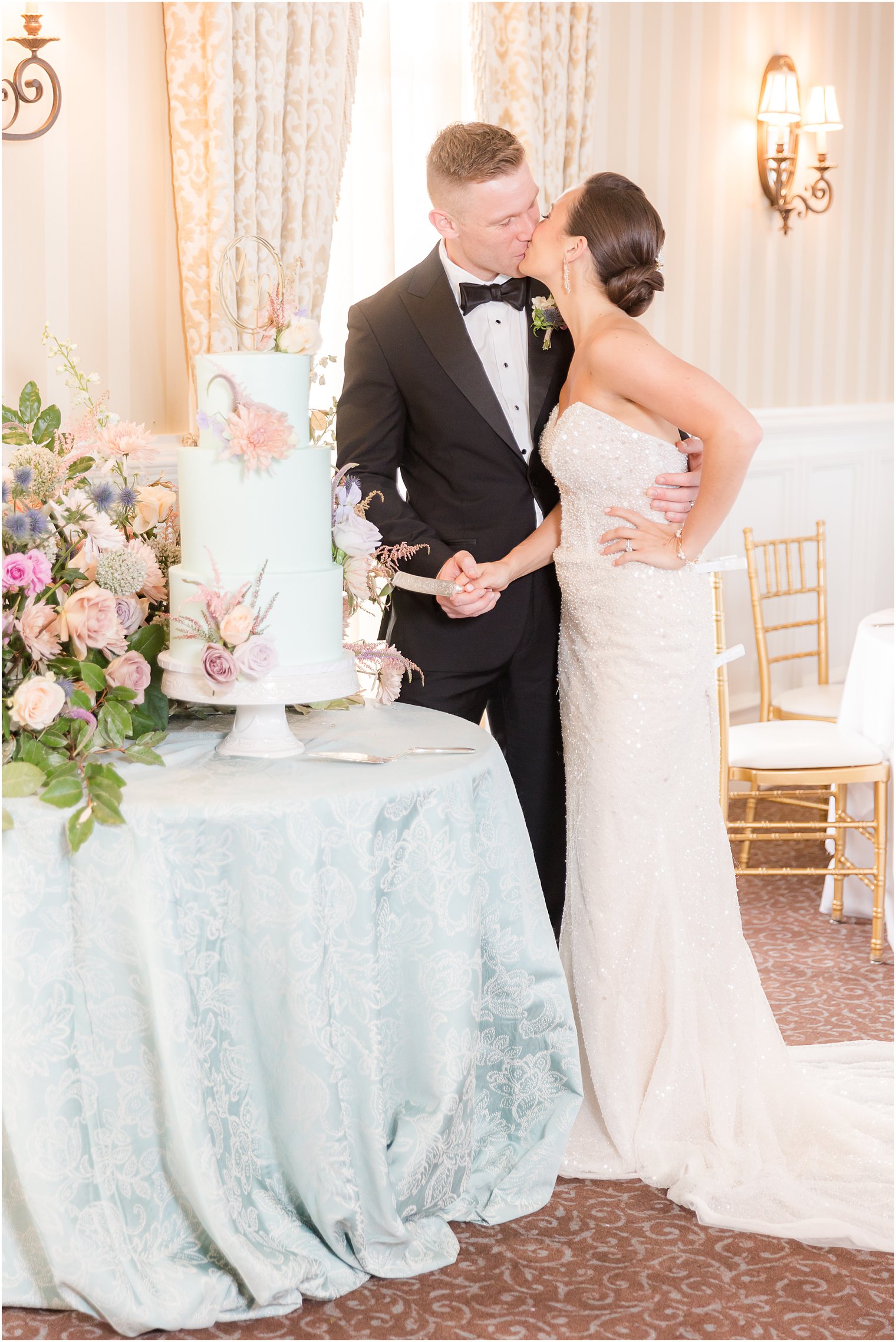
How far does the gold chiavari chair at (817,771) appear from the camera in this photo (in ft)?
12.7

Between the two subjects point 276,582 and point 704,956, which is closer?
point 276,582

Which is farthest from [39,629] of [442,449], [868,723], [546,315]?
[868,723]

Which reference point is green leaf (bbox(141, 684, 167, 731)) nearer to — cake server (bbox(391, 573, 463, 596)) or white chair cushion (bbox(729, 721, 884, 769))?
cake server (bbox(391, 573, 463, 596))

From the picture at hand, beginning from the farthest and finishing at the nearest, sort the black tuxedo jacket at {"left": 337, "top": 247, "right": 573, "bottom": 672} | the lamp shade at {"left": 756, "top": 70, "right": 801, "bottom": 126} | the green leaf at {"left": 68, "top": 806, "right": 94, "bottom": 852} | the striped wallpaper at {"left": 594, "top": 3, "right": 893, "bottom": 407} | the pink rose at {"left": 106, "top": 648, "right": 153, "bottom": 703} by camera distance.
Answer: the lamp shade at {"left": 756, "top": 70, "right": 801, "bottom": 126}, the striped wallpaper at {"left": 594, "top": 3, "right": 893, "bottom": 407}, the black tuxedo jacket at {"left": 337, "top": 247, "right": 573, "bottom": 672}, the pink rose at {"left": 106, "top": 648, "right": 153, "bottom": 703}, the green leaf at {"left": 68, "top": 806, "right": 94, "bottom": 852}

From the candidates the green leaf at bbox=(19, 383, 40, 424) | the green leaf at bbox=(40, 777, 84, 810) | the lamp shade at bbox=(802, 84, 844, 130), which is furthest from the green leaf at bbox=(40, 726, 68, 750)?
the lamp shade at bbox=(802, 84, 844, 130)

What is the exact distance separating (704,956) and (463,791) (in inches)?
31.4

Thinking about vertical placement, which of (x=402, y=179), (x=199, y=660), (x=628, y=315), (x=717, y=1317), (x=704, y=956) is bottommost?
(x=717, y=1317)

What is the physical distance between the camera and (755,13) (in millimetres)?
5621

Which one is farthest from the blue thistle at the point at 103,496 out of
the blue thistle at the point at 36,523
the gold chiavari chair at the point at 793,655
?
the gold chiavari chair at the point at 793,655

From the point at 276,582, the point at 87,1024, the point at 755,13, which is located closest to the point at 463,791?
the point at 276,582

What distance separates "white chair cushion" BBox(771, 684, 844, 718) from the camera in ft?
15.4

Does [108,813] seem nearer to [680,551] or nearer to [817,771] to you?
[680,551]

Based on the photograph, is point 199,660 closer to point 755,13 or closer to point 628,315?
point 628,315

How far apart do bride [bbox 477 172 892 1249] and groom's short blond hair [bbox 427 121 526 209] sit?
0.20 m
